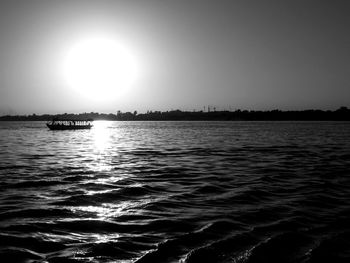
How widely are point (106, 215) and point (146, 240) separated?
3.31 m

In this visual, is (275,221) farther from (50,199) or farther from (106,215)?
(50,199)

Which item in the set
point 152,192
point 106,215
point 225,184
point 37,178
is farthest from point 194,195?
point 37,178

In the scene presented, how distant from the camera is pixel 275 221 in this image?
11680 mm

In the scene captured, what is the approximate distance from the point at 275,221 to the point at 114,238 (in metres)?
5.36

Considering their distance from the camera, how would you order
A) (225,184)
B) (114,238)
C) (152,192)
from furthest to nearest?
(225,184) → (152,192) → (114,238)

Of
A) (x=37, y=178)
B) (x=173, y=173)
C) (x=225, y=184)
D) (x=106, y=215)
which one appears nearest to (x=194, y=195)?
(x=225, y=184)

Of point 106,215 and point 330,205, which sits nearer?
point 106,215

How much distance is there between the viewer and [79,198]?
50.6ft

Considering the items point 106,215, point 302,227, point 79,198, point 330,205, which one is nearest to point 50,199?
point 79,198

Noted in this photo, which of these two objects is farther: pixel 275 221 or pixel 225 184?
pixel 225 184

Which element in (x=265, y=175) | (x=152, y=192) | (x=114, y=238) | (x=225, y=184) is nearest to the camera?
(x=114, y=238)

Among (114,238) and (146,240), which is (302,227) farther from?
(114,238)

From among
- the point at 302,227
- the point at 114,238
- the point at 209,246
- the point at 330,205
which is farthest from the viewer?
the point at 330,205

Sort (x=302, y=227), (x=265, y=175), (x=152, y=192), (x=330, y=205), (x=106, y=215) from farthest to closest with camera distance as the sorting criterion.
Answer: (x=265, y=175), (x=152, y=192), (x=330, y=205), (x=106, y=215), (x=302, y=227)
